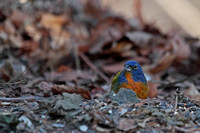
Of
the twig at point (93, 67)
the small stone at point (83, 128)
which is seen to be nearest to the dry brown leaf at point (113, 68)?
the twig at point (93, 67)

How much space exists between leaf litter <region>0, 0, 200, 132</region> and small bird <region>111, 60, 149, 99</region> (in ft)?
0.67

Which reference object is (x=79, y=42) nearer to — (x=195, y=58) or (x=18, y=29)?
(x=18, y=29)

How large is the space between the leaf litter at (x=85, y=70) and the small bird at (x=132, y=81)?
0.20m

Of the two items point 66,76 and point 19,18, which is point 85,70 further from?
point 19,18

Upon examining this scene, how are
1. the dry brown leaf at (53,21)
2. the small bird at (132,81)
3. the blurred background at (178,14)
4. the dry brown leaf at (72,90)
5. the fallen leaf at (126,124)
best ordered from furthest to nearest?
the blurred background at (178,14) → the dry brown leaf at (53,21) → the small bird at (132,81) → the dry brown leaf at (72,90) → the fallen leaf at (126,124)

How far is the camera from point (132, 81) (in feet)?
11.9

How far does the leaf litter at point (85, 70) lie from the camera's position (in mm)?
2662

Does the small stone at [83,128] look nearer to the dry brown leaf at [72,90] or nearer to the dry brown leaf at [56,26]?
the dry brown leaf at [72,90]

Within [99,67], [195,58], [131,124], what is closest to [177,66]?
[195,58]

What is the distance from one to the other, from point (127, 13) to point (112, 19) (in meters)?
1.61

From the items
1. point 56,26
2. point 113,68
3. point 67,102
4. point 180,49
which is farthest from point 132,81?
point 56,26

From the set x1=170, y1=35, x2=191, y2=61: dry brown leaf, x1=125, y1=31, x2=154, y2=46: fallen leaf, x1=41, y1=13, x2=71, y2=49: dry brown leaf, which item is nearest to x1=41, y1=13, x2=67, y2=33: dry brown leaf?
x1=41, y1=13, x2=71, y2=49: dry brown leaf

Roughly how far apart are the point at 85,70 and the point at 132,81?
220 centimetres

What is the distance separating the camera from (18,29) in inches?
248
